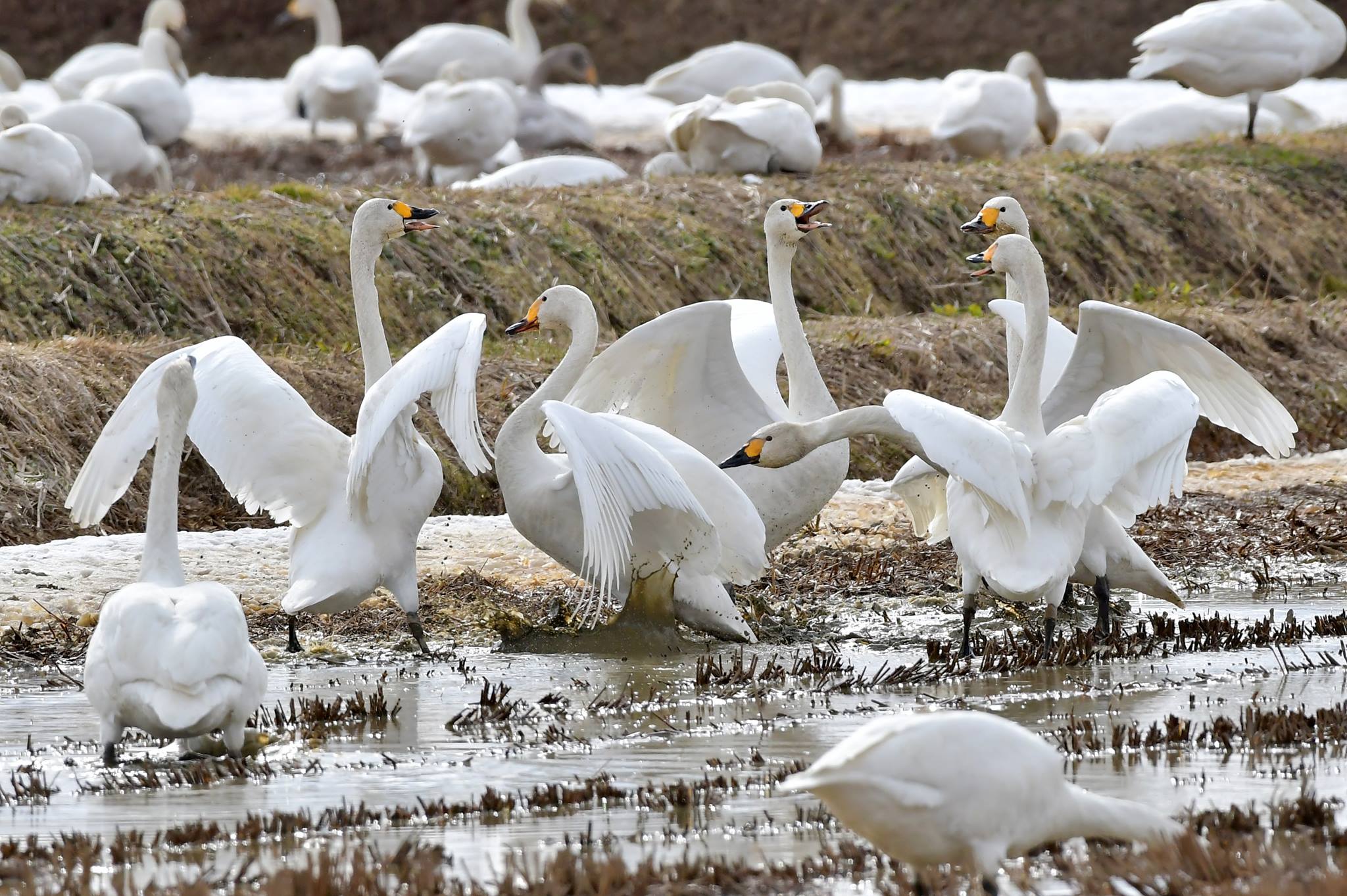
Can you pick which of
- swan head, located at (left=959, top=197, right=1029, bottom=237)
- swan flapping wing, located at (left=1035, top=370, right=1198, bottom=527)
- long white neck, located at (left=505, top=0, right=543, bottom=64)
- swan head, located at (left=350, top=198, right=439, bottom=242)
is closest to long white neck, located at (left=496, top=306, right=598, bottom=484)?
swan head, located at (left=350, top=198, right=439, bottom=242)

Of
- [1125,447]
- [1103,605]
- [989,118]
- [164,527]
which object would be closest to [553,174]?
[989,118]

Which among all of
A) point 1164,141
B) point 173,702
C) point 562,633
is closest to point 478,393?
point 562,633

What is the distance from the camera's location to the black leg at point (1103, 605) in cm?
912

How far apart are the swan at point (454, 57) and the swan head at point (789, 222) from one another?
1738cm

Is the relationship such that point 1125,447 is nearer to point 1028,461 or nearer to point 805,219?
point 1028,461

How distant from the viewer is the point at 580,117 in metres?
28.0

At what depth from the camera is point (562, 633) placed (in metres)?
9.23

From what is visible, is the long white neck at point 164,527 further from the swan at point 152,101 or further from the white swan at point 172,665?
the swan at point 152,101

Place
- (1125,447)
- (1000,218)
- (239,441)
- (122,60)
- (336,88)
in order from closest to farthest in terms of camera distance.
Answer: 1. (1125,447)
2. (239,441)
3. (1000,218)
4. (336,88)
5. (122,60)

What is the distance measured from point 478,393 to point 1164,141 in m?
12.8

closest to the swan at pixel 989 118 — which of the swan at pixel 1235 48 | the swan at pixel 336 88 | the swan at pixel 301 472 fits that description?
the swan at pixel 1235 48

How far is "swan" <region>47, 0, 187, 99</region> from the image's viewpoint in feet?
94.4

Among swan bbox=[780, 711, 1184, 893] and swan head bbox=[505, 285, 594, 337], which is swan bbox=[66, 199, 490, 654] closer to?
swan head bbox=[505, 285, 594, 337]

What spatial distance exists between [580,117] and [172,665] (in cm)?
2227
